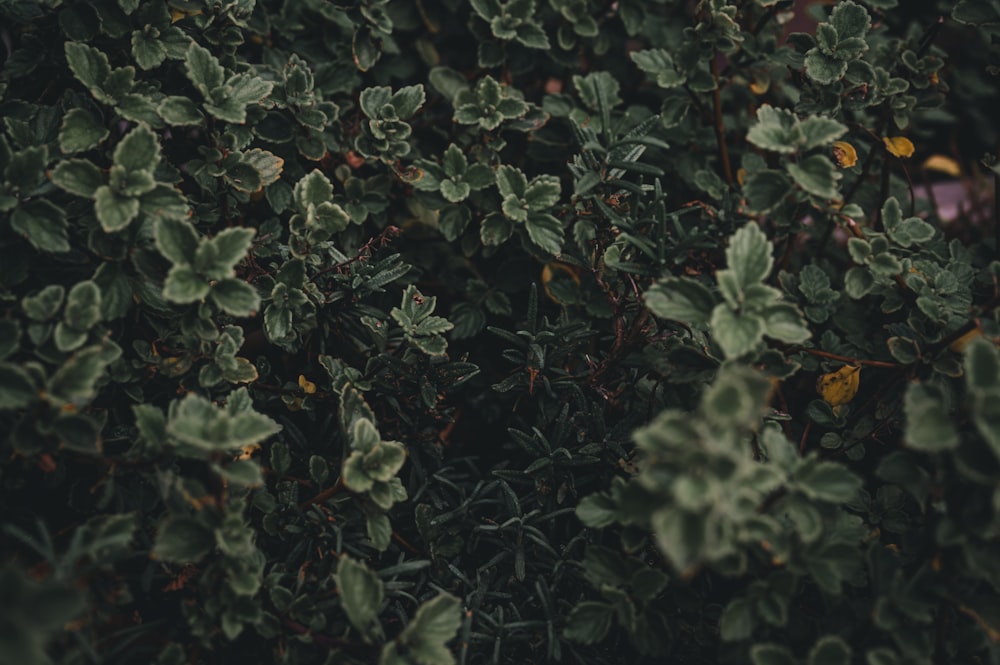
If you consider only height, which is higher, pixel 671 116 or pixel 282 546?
pixel 671 116

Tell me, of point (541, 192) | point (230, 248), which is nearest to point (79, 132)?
point (230, 248)

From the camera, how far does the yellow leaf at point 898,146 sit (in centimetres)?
160

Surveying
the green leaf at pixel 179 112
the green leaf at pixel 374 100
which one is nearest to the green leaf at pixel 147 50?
the green leaf at pixel 179 112

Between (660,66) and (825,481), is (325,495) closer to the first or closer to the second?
(825,481)

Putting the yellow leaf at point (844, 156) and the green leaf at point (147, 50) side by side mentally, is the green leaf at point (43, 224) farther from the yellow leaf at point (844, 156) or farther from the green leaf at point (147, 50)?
the yellow leaf at point (844, 156)

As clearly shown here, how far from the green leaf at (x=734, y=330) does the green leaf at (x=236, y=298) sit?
64 cm

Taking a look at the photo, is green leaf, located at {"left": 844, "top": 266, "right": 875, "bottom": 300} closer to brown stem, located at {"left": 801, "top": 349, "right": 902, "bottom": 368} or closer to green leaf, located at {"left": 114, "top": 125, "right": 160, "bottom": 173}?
brown stem, located at {"left": 801, "top": 349, "right": 902, "bottom": 368}

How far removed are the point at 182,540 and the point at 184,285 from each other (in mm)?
347

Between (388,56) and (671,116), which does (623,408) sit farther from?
(388,56)

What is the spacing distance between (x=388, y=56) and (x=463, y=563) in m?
1.16

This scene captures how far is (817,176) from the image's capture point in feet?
3.94

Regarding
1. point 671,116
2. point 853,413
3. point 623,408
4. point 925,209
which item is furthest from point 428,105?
point 925,209

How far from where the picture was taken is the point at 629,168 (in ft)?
4.84

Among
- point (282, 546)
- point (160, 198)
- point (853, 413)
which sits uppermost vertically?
point (160, 198)
